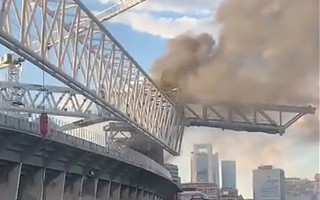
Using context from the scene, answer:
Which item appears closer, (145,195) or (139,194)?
(139,194)

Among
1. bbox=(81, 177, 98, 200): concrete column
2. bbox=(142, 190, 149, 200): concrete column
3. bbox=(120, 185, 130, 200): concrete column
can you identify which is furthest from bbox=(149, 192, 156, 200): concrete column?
bbox=(81, 177, 98, 200): concrete column

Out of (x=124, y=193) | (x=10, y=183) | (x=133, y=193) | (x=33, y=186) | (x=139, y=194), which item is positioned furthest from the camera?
(x=139, y=194)

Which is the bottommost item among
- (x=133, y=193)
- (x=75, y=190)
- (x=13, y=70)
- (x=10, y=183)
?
(x=10, y=183)

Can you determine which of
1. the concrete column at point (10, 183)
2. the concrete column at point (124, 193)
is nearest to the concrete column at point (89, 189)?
the concrete column at point (124, 193)

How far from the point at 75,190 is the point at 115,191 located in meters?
11.2

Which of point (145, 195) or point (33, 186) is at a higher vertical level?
point (145, 195)

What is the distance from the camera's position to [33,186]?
45.3 metres

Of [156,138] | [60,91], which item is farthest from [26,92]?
[156,138]

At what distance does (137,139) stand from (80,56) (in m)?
42.2

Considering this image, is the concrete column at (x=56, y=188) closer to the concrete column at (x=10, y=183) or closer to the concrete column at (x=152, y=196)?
the concrete column at (x=10, y=183)

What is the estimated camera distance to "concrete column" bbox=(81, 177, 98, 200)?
181 ft

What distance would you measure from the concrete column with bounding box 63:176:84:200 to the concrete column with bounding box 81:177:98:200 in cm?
102

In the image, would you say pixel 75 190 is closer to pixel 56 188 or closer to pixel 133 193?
pixel 56 188

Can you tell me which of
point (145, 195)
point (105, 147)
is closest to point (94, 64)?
point (105, 147)
